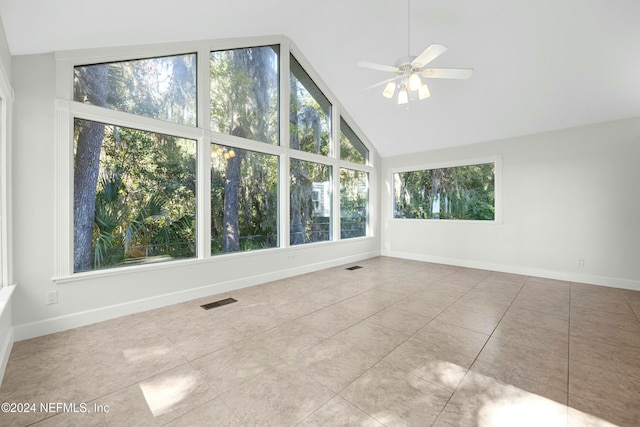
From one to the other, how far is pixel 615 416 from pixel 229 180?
4421 millimetres

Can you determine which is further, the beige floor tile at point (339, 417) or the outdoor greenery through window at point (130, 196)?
the outdoor greenery through window at point (130, 196)

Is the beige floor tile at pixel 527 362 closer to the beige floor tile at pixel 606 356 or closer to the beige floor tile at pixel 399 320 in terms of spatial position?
the beige floor tile at pixel 606 356

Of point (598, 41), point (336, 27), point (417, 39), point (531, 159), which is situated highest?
point (336, 27)

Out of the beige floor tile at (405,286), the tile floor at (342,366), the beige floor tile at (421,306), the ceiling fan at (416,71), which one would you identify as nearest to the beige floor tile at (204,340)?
the tile floor at (342,366)

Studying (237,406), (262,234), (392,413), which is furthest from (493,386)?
(262,234)

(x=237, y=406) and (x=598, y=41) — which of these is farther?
(x=598, y=41)

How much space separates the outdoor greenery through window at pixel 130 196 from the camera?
2.98 meters

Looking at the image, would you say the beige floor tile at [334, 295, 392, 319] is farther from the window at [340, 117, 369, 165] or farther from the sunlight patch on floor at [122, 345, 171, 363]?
the window at [340, 117, 369, 165]

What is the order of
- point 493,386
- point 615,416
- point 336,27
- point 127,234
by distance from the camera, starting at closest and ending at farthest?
point 615,416, point 493,386, point 127,234, point 336,27

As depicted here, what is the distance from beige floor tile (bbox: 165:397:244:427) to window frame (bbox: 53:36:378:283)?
2168 millimetres

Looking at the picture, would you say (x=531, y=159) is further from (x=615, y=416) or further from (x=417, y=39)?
(x=615, y=416)

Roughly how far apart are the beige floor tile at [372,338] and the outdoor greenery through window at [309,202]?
2.60 meters

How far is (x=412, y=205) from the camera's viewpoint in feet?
22.2

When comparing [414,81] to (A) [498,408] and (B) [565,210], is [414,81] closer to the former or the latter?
(A) [498,408]
